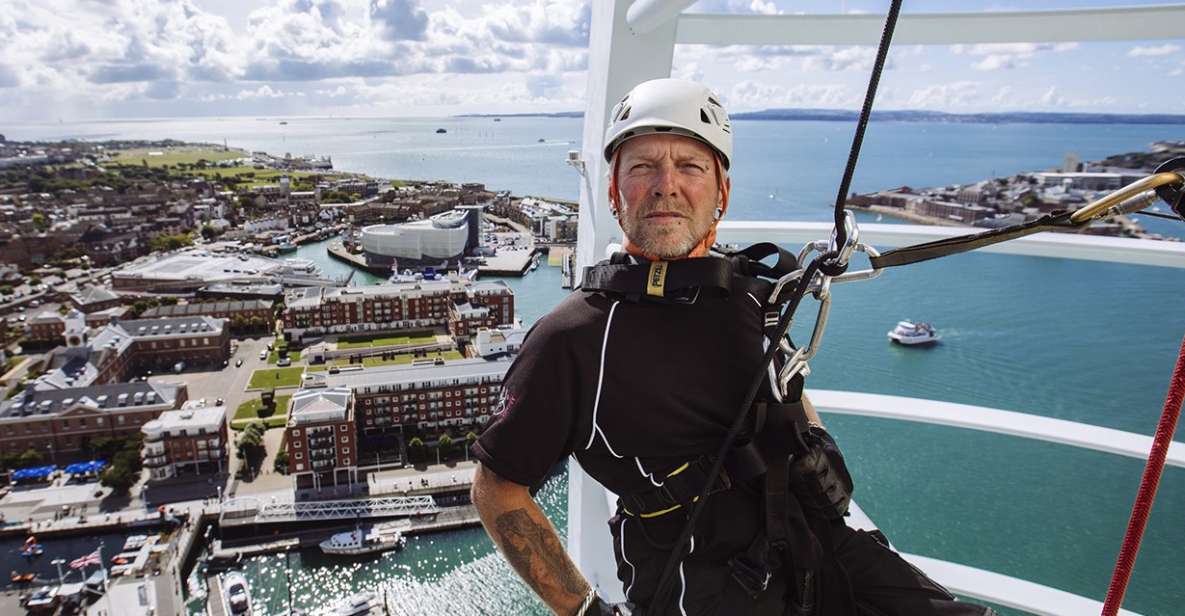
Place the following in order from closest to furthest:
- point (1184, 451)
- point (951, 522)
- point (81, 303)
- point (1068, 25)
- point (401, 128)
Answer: point (1068, 25) < point (1184, 451) < point (951, 522) < point (81, 303) < point (401, 128)

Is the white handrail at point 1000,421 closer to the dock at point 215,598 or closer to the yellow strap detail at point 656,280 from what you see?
the yellow strap detail at point 656,280

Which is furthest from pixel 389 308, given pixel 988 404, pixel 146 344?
pixel 988 404

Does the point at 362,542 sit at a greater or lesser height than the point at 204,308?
lesser

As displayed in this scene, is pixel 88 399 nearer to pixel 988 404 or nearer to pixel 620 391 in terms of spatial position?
pixel 988 404

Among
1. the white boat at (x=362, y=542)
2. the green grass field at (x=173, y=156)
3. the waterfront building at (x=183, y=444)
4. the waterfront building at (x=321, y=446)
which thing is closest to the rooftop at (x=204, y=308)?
the waterfront building at (x=183, y=444)

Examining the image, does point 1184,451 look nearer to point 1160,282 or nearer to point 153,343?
point 1160,282

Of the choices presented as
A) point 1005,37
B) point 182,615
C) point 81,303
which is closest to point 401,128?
point 81,303
